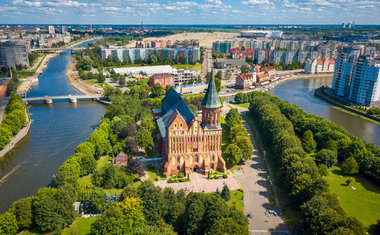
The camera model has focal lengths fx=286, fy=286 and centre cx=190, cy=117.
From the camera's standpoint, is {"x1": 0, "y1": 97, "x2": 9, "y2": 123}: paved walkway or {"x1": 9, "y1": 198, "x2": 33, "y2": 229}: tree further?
{"x1": 0, "y1": 97, "x2": 9, "y2": 123}: paved walkway

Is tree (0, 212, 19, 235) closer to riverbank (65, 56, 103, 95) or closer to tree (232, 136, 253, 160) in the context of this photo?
tree (232, 136, 253, 160)

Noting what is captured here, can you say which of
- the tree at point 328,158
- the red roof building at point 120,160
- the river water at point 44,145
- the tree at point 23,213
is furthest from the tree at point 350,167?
the river water at point 44,145

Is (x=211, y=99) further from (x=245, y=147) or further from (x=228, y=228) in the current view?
(x=228, y=228)

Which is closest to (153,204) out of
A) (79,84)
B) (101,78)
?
(101,78)

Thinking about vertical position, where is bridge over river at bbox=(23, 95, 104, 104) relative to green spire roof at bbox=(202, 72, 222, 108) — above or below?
below

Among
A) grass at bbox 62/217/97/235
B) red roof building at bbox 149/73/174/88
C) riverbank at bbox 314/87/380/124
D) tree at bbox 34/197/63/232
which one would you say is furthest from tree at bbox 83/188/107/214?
riverbank at bbox 314/87/380/124

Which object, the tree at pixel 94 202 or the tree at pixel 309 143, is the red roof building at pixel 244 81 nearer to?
the tree at pixel 309 143
